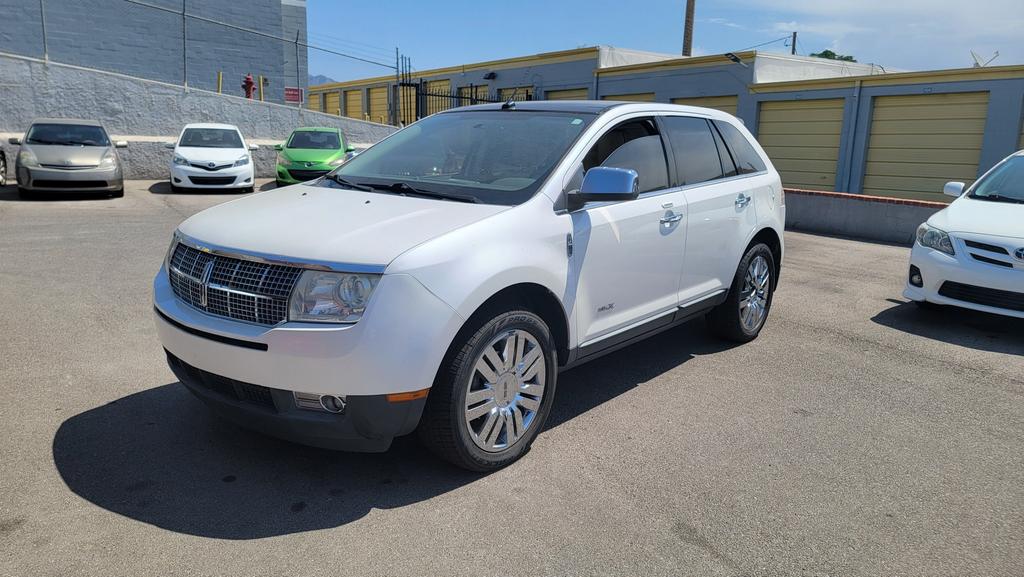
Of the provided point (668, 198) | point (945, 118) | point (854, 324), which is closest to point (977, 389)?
point (854, 324)

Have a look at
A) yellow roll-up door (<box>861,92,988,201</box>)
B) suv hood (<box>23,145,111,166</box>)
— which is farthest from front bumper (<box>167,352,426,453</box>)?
yellow roll-up door (<box>861,92,988,201</box>)

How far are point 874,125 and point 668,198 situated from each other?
15201 mm

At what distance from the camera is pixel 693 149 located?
205 inches

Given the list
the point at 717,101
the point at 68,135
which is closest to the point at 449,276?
the point at 68,135

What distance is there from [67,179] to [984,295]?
1396cm

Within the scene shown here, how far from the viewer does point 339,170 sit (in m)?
4.77

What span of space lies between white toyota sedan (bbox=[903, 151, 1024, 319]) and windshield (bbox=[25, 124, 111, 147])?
13.9m

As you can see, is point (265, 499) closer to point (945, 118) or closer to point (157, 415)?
point (157, 415)

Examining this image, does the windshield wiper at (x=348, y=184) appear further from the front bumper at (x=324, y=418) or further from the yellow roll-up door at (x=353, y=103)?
the yellow roll-up door at (x=353, y=103)

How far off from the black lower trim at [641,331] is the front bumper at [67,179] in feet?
40.5

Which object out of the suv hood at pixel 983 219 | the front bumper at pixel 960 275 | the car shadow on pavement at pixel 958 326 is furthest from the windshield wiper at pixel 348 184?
the suv hood at pixel 983 219

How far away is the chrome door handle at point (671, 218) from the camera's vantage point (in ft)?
15.3

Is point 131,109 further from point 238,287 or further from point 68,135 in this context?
point 238,287

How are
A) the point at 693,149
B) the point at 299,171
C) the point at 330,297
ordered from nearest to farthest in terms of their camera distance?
the point at 330,297 → the point at 693,149 → the point at 299,171
